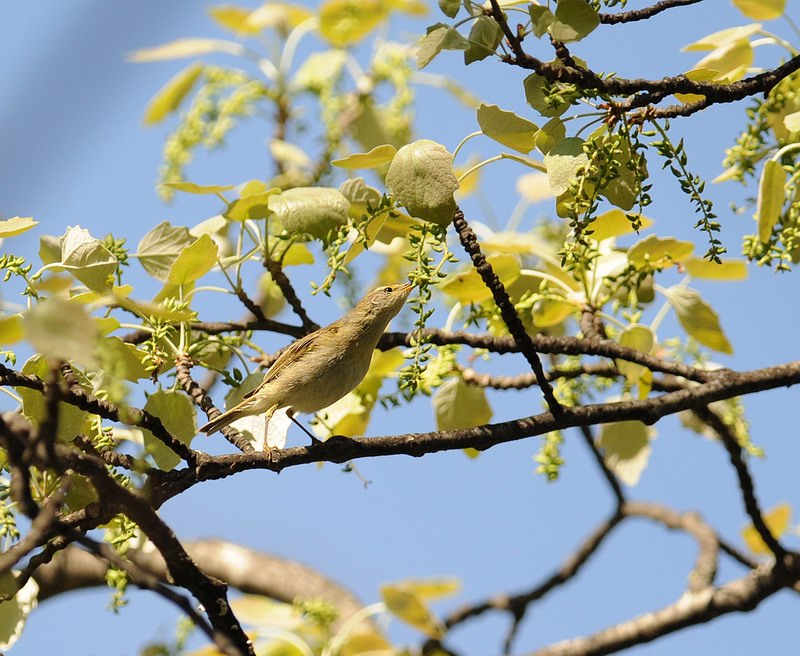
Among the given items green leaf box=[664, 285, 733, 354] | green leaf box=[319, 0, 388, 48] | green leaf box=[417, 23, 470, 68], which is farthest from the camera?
green leaf box=[319, 0, 388, 48]

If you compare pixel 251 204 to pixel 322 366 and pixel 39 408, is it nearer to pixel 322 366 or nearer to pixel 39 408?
pixel 322 366

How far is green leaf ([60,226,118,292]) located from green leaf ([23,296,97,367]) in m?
0.77

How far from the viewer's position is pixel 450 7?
1.54 meters

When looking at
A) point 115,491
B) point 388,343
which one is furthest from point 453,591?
point 115,491

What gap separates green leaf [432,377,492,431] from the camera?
2.10 m

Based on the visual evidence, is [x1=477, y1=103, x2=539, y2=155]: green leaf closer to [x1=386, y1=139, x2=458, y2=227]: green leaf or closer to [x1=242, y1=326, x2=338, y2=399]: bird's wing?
[x1=386, y1=139, x2=458, y2=227]: green leaf

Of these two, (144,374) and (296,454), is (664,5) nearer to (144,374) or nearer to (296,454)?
(296,454)

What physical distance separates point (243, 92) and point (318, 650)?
242 cm

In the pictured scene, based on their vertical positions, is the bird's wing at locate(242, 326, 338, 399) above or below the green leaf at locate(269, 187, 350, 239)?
below

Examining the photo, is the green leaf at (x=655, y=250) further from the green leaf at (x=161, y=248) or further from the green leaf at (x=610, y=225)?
the green leaf at (x=161, y=248)

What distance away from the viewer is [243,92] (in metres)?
4.15

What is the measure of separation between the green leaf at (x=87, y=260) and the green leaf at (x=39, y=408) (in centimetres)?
18

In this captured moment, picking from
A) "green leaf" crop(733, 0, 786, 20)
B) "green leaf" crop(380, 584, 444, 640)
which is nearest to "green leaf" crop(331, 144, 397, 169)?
"green leaf" crop(733, 0, 786, 20)

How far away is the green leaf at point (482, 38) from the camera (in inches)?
61.6
